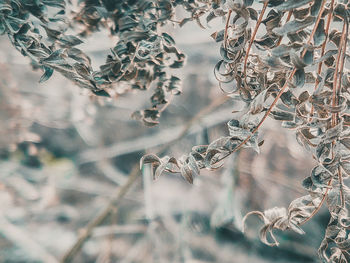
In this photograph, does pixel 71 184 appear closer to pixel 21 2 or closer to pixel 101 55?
pixel 101 55

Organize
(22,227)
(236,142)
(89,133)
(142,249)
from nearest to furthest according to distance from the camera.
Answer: (236,142) → (142,249) → (22,227) → (89,133)

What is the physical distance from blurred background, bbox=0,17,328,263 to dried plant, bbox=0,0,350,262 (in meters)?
0.92

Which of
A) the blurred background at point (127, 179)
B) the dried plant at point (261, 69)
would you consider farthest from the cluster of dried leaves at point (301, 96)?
the blurred background at point (127, 179)

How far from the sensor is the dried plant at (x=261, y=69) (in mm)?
370

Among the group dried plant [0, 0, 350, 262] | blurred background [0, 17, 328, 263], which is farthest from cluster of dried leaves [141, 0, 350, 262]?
blurred background [0, 17, 328, 263]

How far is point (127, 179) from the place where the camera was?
5.80ft

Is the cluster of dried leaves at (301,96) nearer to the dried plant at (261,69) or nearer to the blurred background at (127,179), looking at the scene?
the dried plant at (261,69)

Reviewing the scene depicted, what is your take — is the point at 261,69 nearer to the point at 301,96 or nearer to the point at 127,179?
the point at 301,96

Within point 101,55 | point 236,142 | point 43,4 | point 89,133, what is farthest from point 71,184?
point 236,142

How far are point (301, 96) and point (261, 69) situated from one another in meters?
0.07

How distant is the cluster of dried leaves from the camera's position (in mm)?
358

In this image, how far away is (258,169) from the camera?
68.9 inches

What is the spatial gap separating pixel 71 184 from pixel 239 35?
67.6 inches

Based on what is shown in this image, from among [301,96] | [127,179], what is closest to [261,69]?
[301,96]
